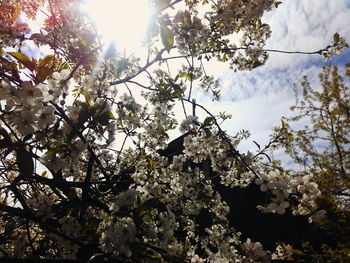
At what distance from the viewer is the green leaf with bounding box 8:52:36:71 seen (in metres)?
1.29

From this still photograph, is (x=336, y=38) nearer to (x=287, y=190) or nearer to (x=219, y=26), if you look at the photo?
(x=219, y=26)

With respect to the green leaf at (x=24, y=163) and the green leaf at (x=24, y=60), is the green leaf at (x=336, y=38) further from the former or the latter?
the green leaf at (x=24, y=163)

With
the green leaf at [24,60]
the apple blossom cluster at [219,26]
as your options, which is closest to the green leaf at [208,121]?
the apple blossom cluster at [219,26]

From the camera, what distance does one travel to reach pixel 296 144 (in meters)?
12.5

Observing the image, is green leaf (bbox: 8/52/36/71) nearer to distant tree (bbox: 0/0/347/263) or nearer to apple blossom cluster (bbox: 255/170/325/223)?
distant tree (bbox: 0/0/347/263)

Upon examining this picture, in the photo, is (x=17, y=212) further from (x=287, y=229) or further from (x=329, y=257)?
(x=287, y=229)

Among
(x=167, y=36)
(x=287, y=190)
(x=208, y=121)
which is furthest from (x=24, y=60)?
(x=287, y=190)

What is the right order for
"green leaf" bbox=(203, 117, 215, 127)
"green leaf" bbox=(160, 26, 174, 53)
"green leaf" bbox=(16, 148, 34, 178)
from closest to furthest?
"green leaf" bbox=(160, 26, 174, 53) < "green leaf" bbox=(16, 148, 34, 178) < "green leaf" bbox=(203, 117, 215, 127)

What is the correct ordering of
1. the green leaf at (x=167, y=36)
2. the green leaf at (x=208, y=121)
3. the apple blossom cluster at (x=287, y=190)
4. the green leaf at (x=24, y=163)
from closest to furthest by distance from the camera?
the green leaf at (x=167, y=36) → the green leaf at (x=24, y=163) → the apple blossom cluster at (x=287, y=190) → the green leaf at (x=208, y=121)

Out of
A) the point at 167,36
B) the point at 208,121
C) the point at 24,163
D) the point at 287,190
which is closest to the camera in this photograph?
the point at 167,36

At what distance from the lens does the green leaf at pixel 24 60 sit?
1.29m

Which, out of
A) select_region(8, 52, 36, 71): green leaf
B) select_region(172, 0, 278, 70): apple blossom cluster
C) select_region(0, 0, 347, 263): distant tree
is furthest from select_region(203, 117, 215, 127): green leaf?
select_region(8, 52, 36, 71): green leaf

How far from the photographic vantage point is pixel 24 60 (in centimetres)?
130

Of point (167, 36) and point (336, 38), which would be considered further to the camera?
point (336, 38)
